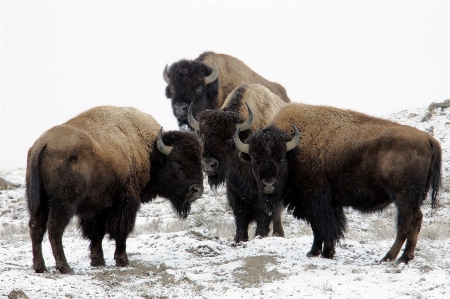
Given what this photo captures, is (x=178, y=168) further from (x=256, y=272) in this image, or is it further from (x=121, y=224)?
(x=256, y=272)

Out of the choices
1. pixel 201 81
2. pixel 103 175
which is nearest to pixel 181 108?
pixel 201 81

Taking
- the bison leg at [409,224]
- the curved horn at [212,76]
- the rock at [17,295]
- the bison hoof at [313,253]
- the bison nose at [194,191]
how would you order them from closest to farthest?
the rock at [17,295]
the bison leg at [409,224]
the bison hoof at [313,253]
the bison nose at [194,191]
the curved horn at [212,76]

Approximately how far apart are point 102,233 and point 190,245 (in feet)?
4.22

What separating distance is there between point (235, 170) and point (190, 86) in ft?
13.9

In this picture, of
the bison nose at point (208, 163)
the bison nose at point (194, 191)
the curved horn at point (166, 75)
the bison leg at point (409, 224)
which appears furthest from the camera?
the curved horn at point (166, 75)

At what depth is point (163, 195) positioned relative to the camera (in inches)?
325

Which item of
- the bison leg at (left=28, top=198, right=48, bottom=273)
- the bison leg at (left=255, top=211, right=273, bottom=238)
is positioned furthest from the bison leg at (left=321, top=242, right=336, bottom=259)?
the bison leg at (left=28, top=198, right=48, bottom=273)

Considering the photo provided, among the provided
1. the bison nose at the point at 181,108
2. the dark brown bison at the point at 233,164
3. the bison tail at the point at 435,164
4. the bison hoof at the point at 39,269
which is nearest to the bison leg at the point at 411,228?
the bison tail at the point at 435,164

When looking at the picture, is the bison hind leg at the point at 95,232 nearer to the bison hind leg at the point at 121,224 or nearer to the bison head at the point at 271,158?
the bison hind leg at the point at 121,224

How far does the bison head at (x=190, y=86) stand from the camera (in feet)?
42.2

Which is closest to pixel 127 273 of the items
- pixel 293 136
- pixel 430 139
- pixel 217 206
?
pixel 293 136

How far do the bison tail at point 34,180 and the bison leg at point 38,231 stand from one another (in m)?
0.10

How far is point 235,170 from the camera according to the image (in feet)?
30.0

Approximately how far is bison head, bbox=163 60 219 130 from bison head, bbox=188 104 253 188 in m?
3.66
